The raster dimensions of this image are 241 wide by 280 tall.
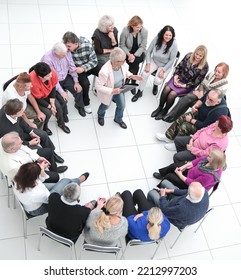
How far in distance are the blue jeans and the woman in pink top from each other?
0.93 m

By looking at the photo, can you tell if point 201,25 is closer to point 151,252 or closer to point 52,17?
point 52,17

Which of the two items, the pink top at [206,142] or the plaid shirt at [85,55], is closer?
the pink top at [206,142]

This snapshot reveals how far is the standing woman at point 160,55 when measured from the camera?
4859 mm

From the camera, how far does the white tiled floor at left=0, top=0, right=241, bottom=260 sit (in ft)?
13.3

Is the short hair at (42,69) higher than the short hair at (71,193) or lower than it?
higher

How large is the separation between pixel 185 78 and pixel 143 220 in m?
2.48

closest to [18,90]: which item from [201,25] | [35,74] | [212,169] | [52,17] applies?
[35,74]

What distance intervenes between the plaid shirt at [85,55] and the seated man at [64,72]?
13 centimetres

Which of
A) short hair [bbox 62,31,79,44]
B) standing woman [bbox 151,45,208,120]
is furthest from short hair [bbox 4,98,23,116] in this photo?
standing woman [bbox 151,45,208,120]

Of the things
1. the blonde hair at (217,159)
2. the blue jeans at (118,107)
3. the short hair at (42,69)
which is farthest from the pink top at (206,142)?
the short hair at (42,69)

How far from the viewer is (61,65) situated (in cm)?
452

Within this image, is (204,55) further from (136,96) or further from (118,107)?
(118,107)

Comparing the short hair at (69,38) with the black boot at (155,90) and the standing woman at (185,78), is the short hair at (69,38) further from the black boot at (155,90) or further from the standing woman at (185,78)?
the black boot at (155,90)

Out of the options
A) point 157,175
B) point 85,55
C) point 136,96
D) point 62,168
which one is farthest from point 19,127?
point 136,96
